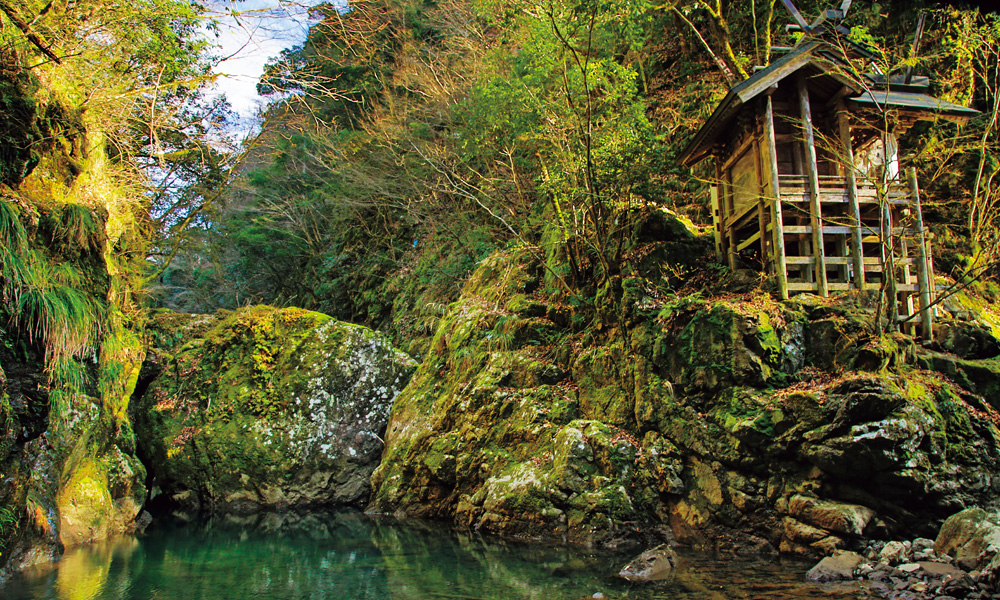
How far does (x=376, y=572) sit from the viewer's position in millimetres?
6688

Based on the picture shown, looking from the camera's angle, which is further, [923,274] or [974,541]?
[923,274]

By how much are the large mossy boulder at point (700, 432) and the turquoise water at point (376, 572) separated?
0.80 m

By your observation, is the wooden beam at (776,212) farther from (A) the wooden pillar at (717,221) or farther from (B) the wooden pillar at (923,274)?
(B) the wooden pillar at (923,274)

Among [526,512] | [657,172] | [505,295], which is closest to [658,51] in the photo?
[657,172]

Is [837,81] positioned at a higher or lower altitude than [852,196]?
higher

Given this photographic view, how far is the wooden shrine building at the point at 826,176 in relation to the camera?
823 cm

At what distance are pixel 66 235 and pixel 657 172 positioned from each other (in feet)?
32.0

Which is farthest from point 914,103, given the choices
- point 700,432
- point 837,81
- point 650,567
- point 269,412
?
point 269,412

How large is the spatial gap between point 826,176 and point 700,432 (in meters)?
4.50

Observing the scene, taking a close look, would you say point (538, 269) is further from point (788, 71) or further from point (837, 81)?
point (837, 81)

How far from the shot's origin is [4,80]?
737 cm

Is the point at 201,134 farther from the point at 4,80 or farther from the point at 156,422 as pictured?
the point at 156,422

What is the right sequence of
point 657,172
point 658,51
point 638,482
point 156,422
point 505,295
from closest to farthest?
point 638,482, point 657,172, point 156,422, point 505,295, point 658,51

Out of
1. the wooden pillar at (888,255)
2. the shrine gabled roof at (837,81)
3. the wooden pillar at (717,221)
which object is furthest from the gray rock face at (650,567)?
the shrine gabled roof at (837,81)
